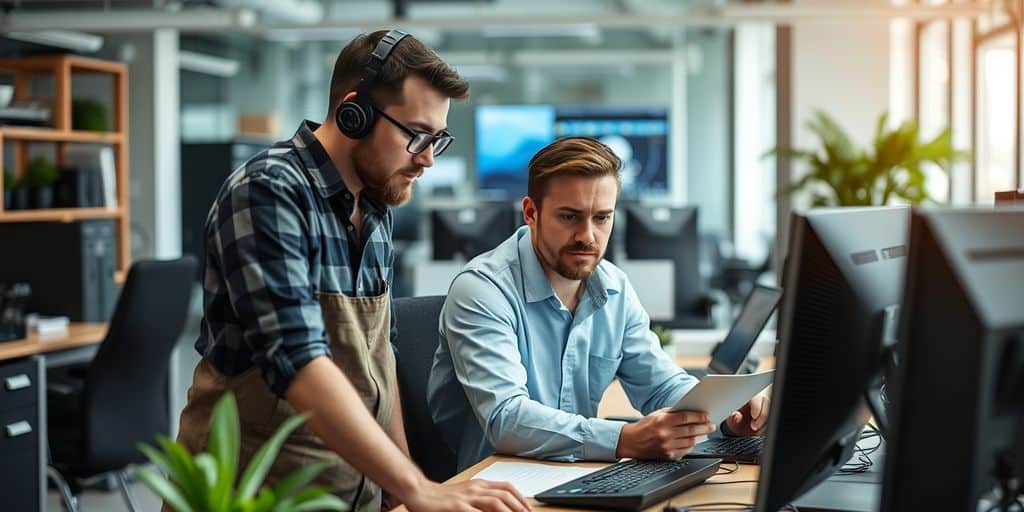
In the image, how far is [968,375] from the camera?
1.05 metres

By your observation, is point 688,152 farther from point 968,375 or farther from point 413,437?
point 968,375

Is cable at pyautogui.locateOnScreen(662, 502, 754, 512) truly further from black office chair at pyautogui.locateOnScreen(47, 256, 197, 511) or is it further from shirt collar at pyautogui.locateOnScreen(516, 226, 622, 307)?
black office chair at pyautogui.locateOnScreen(47, 256, 197, 511)

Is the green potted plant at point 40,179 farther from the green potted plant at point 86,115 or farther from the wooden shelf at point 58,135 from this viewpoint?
the green potted plant at point 86,115

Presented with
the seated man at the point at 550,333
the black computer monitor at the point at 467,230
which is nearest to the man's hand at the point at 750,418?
the seated man at the point at 550,333

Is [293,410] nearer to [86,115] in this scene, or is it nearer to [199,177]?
[86,115]

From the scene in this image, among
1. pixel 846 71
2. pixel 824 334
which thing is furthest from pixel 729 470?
pixel 846 71

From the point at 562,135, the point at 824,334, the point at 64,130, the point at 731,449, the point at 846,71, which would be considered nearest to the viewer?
the point at 824,334

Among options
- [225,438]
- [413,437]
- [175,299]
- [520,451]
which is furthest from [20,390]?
[225,438]

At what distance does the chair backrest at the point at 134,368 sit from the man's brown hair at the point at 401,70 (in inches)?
99.4

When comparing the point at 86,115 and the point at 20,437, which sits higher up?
the point at 86,115

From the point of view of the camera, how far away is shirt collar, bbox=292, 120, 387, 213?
1.72 metres

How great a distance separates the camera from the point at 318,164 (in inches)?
68.6

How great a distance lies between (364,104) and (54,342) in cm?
325

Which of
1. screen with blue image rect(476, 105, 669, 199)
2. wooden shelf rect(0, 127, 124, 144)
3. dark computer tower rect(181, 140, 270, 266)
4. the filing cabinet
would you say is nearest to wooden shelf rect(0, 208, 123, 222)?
wooden shelf rect(0, 127, 124, 144)
